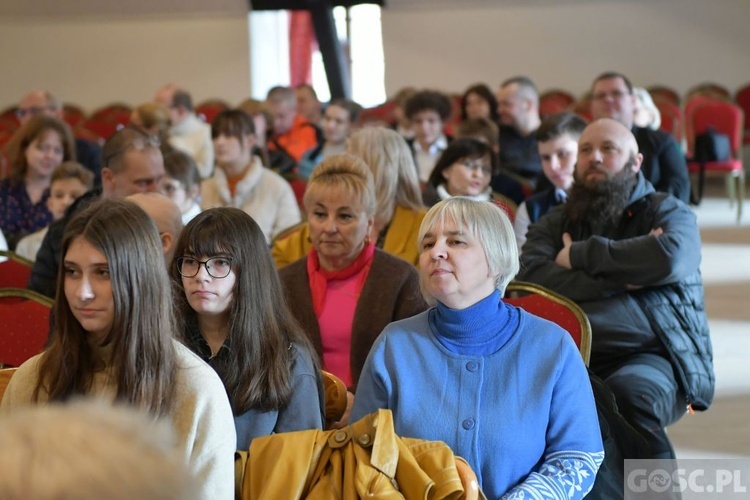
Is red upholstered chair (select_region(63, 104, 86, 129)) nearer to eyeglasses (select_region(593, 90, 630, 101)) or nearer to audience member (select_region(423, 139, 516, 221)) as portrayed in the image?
eyeglasses (select_region(593, 90, 630, 101))

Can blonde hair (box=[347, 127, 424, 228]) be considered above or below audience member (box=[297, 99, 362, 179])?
below

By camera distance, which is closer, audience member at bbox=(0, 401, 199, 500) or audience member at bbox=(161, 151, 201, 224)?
audience member at bbox=(0, 401, 199, 500)

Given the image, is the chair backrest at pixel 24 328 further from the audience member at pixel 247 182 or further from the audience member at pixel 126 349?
the audience member at pixel 247 182

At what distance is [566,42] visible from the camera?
13.5m

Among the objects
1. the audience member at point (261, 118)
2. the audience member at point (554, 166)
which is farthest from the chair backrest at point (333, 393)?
the audience member at point (261, 118)

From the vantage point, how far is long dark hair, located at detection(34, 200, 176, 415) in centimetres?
207

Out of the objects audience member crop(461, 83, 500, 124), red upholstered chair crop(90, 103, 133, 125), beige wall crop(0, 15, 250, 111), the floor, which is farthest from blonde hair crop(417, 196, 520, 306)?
beige wall crop(0, 15, 250, 111)

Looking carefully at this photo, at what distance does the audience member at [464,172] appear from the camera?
4559mm

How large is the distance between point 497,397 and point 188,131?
6.24m

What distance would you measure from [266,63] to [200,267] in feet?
40.3

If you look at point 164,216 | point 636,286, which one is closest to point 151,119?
point 164,216

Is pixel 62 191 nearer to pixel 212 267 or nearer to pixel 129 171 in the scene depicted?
pixel 129 171

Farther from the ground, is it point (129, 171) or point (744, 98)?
point (744, 98)

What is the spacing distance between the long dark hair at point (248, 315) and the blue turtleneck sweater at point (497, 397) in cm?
20
